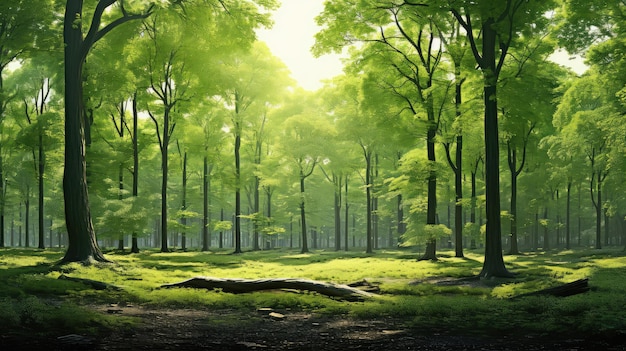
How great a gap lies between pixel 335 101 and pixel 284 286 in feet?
98.6

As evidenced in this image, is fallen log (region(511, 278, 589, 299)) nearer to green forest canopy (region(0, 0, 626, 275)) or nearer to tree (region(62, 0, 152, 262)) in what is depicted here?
green forest canopy (region(0, 0, 626, 275))

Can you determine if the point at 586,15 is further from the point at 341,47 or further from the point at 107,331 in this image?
the point at 107,331

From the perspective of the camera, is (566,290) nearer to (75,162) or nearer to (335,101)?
(75,162)

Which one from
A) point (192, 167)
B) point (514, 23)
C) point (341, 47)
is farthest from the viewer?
point (192, 167)

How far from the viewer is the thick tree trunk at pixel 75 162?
1838 cm

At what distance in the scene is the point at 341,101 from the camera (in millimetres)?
41469

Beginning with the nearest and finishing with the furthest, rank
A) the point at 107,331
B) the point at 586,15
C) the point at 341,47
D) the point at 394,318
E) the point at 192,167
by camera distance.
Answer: the point at 107,331 → the point at 394,318 → the point at 586,15 → the point at 341,47 → the point at 192,167

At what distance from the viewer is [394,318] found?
10.0 m

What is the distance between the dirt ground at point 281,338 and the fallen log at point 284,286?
9.74 ft

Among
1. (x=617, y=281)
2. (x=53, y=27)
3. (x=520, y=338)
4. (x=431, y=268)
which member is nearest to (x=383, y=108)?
(x=431, y=268)

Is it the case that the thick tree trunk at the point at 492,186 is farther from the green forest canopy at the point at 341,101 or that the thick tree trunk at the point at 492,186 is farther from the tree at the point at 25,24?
the tree at the point at 25,24

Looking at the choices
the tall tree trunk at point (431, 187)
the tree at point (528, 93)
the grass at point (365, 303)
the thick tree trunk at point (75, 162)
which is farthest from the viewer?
the tall tree trunk at point (431, 187)

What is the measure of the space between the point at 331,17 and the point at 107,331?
17.3 metres

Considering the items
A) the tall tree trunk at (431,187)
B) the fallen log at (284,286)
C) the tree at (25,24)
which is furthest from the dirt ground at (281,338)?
the tree at (25,24)
